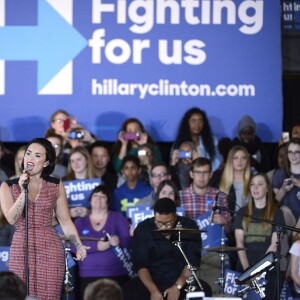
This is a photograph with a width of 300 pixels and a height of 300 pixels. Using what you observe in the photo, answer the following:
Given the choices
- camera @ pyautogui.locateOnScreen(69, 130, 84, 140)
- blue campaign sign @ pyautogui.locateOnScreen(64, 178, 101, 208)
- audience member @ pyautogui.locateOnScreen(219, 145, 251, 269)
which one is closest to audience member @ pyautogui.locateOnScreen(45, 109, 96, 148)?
camera @ pyautogui.locateOnScreen(69, 130, 84, 140)

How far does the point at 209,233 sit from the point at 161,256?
2.27 ft

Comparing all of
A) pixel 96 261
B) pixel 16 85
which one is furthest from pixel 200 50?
pixel 96 261

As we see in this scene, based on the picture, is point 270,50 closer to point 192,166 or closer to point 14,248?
point 192,166

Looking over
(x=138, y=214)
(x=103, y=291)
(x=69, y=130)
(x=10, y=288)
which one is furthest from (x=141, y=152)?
(x=103, y=291)

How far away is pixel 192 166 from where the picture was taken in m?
10.5

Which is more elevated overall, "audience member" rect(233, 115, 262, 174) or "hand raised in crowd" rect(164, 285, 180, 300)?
"audience member" rect(233, 115, 262, 174)

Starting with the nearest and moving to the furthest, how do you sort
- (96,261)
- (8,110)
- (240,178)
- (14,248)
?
(14,248)
(96,261)
(240,178)
(8,110)

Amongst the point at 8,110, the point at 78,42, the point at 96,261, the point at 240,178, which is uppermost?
the point at 78,42

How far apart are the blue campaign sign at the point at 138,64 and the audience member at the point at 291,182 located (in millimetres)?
1221

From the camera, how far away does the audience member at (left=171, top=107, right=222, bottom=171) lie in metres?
11.5

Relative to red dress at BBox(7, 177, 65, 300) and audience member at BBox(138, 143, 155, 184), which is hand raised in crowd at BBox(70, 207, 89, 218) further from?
red dress at BBox(7, 177, 65, 300)

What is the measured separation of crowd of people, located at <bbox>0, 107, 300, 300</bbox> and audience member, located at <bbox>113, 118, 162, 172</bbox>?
11 mm

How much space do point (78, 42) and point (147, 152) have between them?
1750 millimetres

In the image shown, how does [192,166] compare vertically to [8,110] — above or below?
below
